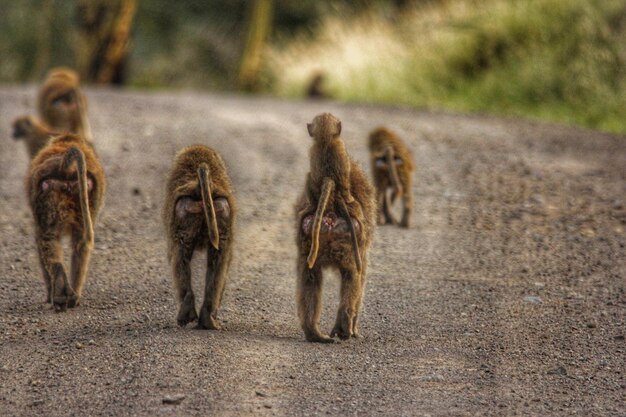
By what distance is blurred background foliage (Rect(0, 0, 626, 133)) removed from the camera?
68.1 ft

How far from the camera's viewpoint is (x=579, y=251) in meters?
10.7

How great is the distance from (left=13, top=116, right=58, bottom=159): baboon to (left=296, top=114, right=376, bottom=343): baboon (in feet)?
15.3

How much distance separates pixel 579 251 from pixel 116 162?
6474 mm

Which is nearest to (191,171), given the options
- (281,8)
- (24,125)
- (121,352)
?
(121,352)

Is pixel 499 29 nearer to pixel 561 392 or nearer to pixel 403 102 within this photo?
pixel 403 102

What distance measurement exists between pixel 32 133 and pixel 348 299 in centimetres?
584

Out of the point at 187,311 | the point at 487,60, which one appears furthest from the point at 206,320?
the point at 487,60

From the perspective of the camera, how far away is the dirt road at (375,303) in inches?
263

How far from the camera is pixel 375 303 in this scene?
8.94m

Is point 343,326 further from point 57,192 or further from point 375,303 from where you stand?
point 57,192

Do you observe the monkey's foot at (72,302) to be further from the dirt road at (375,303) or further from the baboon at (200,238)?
the baboon at (200,238)

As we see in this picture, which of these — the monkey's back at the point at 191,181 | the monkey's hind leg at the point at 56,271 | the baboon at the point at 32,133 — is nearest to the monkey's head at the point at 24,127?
the baboon at the point at 32,133

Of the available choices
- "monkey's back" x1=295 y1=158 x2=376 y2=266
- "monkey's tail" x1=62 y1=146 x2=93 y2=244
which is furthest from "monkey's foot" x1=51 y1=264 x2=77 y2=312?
"monkey's back" x1=295 y1=158 x2=376 y2=266

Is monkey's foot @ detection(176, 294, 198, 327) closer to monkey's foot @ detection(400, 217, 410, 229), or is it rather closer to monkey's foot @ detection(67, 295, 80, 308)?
monkey's foot @ detection(67, 295, 80, 308)
